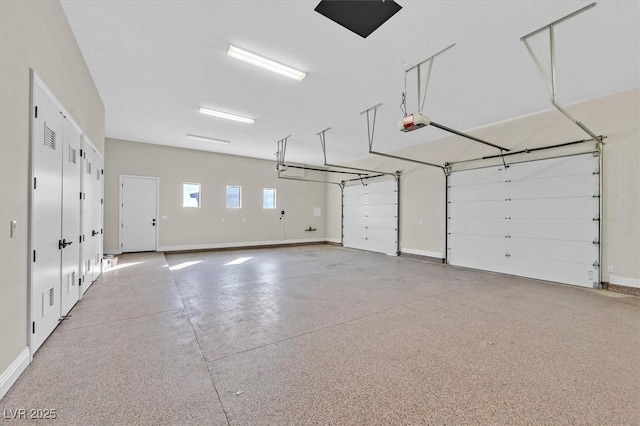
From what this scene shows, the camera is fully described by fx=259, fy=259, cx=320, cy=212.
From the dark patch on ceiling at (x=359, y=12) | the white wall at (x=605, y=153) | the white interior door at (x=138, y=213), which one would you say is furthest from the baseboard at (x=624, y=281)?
the white interior door at (x=138, y=213)

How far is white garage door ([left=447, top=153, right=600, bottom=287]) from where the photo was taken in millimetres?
4828

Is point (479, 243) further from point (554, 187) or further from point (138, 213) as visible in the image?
point (138, 213)

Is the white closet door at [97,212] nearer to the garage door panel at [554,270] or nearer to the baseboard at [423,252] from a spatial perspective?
the baseboard at [423,252]

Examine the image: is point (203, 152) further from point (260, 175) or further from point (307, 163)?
point (307, 163)

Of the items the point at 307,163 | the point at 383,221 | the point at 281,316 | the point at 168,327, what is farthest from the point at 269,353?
the point at 307,163

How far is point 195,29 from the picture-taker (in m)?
3.10

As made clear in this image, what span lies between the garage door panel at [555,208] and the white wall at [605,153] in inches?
8.1

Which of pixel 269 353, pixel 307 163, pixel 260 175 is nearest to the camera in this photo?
pixel 269 353

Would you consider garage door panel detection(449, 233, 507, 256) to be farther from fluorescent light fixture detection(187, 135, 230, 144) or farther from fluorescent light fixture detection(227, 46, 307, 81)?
fluorescent light fixture detection(187, 135, 230, 144)

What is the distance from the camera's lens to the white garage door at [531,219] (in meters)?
4.83

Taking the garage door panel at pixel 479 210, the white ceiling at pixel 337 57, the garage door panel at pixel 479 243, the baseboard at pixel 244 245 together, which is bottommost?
the baseboard at pixel 244 245

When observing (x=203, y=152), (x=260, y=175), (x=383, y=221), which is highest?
(x=203, y=152)

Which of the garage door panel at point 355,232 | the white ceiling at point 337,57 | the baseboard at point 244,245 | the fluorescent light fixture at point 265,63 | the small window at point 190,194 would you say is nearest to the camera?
the white ceiling at point 337,57

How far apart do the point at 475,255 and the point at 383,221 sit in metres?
3.17
